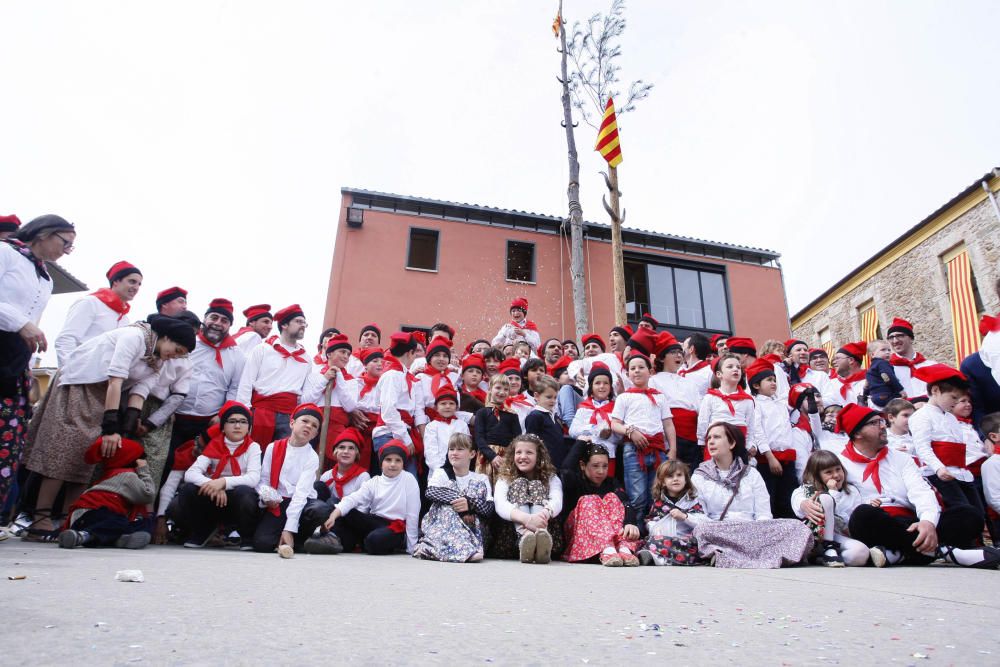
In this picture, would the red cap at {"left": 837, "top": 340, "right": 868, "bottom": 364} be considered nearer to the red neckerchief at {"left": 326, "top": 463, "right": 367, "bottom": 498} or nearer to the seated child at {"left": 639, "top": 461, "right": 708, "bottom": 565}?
the seated child at {"left": 639, "top": 461, "right": 708, "bottom": 565}

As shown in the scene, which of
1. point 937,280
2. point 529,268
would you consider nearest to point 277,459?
point 529,268

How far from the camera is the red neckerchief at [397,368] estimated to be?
5441mm

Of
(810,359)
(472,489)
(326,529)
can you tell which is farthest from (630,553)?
(810,359)

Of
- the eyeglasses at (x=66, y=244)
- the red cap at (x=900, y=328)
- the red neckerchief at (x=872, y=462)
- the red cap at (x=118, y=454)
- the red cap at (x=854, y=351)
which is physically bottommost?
the red cap at (x=118, y=454)

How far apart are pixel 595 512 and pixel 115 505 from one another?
3275 millimetres

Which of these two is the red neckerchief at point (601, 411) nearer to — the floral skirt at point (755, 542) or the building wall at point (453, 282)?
the floral skirt at point (755, 542)

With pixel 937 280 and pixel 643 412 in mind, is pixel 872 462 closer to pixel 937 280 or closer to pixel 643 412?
pixel 643 412

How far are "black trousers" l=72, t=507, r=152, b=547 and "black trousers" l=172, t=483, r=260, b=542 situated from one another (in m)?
0.49

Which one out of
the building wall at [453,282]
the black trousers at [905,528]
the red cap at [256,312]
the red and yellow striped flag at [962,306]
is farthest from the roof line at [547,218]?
the black trousers at [905,528]

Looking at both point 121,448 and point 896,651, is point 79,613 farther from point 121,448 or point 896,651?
point 121,448

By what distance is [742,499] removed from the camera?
4.32m

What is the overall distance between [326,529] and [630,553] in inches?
86.7

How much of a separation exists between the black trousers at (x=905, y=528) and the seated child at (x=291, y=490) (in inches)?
155

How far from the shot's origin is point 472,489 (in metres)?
4.38
